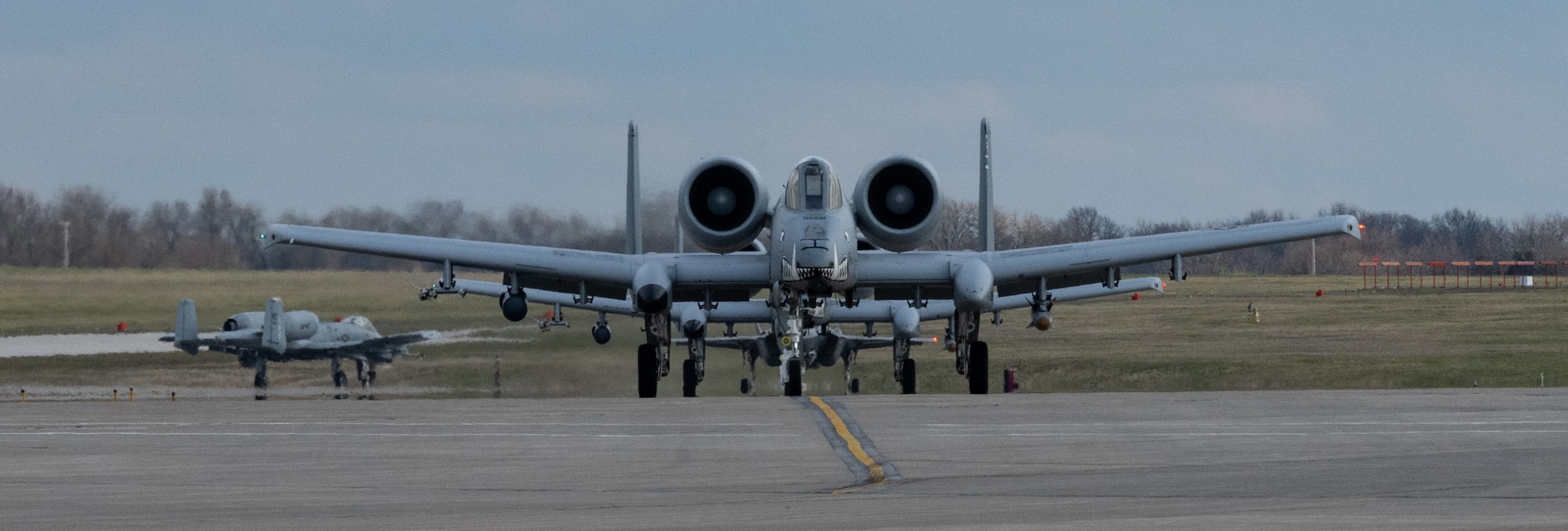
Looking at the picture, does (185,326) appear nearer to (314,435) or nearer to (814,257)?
(814,257)

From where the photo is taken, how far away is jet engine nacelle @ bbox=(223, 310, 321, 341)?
41.8 meters

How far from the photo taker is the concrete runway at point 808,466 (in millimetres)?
8812

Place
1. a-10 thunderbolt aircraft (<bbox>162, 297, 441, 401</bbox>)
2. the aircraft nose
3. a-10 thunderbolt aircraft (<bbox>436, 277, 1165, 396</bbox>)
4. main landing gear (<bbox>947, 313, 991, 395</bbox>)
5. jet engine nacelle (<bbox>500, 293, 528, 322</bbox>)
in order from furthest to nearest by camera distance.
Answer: a-10 thunderbolt aircraft (<bbox>162, 297, 441, 401</bbox>)
a-10 thunderbolt aircraft (<bbox>436, 277, 1165, 396</bbox>)
main landing gear (<bbox>947, 313, 991, 395</bbox>)
jet engine nacelle (<bbox>500, 293, 528, 322</bbox>)
the aircraft nose

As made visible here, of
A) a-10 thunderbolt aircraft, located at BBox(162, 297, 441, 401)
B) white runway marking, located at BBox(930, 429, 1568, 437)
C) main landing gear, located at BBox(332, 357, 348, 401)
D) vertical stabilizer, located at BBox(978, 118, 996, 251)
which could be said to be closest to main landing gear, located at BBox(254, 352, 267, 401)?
a-10 thunderbolt aircraft, located at BBox(162, 297, 441, 401)

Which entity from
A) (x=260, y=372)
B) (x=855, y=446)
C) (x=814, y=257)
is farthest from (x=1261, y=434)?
(x=260, y=372)

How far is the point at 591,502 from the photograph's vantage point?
9.51m

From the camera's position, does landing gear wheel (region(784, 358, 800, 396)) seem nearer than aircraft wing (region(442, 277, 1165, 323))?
Yes

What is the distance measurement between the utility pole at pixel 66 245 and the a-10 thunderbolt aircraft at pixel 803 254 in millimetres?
15790

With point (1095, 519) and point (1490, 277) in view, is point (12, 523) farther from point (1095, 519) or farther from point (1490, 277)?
point (1490, 277)

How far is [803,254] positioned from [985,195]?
240 inches

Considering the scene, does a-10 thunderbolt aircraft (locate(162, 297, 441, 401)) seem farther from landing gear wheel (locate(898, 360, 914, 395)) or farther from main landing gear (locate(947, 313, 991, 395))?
main landing gear (locate(947, 313, 991, 395))

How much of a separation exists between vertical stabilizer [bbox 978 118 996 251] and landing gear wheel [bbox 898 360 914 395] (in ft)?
17.6

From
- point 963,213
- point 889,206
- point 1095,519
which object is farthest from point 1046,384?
point 1095,519

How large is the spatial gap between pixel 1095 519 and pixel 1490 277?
7292 cm
